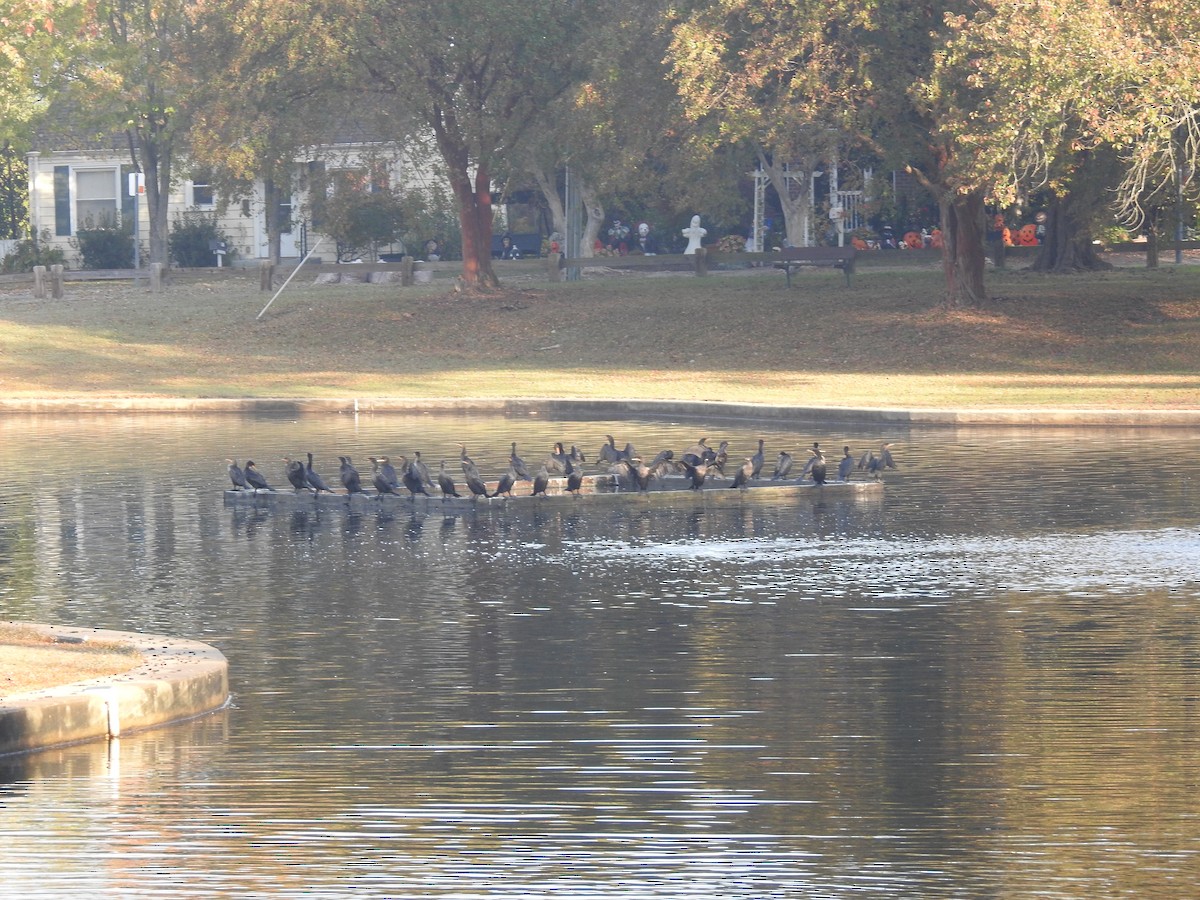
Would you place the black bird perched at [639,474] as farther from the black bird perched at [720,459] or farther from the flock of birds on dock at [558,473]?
the black bird perched at [720,459]

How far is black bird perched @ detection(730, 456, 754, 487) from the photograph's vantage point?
2027 centimetres

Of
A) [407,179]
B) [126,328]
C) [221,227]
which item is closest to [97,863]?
[126,328]

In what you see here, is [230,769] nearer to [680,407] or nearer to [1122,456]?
[1122,456]

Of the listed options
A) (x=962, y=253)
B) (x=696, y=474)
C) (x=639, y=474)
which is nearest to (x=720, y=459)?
(x=696, y=474)

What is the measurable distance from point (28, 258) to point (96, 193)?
5.69 m

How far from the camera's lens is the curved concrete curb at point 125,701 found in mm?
9578

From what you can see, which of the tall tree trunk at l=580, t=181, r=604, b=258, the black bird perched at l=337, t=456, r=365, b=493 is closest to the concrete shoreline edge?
the black bird perched at l=337, t=456, r=365, b=493

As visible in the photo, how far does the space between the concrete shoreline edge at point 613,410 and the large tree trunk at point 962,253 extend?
11.9 m

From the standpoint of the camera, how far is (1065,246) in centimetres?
4434

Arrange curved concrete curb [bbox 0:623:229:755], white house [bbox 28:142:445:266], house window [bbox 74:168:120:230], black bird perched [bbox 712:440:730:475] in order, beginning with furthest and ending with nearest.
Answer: house window [bbox 74:168:120:230] < white house [bbox 28:142:445:266] < black bird perched [bbox 712:440:730:475] < curved concrete curb [bbox 0:623:229:755]

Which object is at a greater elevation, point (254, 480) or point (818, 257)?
point (818, 257)

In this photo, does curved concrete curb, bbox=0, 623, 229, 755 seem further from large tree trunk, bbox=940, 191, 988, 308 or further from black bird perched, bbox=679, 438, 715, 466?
large tree trunk, bbox=940, 191, 988, 308

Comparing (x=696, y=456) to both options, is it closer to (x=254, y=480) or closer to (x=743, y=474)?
(x=743, y=474)

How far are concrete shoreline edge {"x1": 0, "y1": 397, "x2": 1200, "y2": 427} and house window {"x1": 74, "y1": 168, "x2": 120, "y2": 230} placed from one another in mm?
31317
